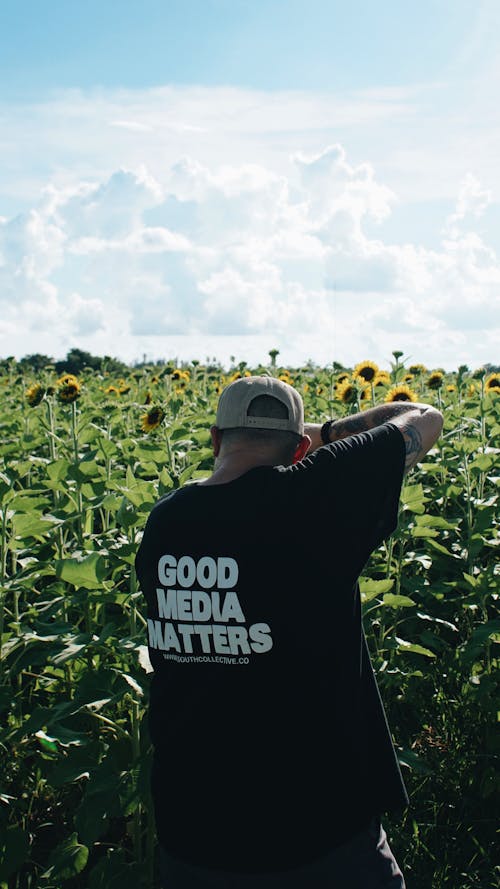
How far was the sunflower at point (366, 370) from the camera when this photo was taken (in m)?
7.73

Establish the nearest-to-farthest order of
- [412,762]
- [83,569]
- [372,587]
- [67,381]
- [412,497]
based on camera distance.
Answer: [83,569], [372,587], [412,762], [412,497], [67,381]

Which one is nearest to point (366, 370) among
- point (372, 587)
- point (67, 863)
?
point (372, 587)

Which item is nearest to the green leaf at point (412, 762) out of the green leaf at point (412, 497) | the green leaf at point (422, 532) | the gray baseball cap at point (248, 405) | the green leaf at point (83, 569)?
the green leaf at point (422, 532)

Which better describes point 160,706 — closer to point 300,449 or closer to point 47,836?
point 300,449

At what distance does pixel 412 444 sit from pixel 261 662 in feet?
2.82

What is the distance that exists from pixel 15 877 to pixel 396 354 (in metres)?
4.73

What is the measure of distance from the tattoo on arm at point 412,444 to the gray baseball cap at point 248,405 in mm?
373

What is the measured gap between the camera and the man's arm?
2.74 metres

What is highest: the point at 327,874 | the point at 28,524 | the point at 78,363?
the point at 78,363

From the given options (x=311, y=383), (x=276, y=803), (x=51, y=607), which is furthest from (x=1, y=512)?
(x=311, y=383)

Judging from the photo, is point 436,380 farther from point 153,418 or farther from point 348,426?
point 348,426

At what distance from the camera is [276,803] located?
7.56 feet

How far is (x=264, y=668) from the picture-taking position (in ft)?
7.62

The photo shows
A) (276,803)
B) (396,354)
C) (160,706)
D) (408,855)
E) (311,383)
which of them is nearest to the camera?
(276,803)
